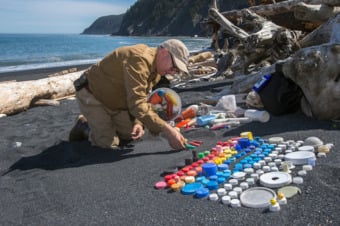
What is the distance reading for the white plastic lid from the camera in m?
2.36

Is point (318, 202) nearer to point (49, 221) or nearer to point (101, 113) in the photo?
point (49, 221)

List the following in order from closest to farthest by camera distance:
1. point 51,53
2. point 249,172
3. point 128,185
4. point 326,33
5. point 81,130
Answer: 1. point 249,172
2. point 128,185
3. point 81,130
4. point 326,33
5. point 51,53

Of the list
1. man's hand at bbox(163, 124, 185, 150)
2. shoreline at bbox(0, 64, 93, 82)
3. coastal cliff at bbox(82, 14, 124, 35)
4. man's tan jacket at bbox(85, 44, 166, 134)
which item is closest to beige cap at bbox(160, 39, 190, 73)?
man's tan jacket at bbox(85, 44, 166, 134)

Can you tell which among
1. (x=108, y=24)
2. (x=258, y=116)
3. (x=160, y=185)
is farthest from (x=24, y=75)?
(x=108, y=24)

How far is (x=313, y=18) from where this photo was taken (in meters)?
7.54

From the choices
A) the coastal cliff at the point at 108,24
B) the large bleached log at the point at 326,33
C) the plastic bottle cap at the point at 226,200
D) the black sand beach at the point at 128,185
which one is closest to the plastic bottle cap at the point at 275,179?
the black sand beach at the point at 128,185

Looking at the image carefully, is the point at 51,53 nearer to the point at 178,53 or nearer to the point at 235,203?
the point at 178,53

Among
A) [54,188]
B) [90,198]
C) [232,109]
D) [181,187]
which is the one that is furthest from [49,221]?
[232,109]

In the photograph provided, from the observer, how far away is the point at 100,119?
4262 millimetres

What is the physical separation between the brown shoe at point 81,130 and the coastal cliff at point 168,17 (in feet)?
212

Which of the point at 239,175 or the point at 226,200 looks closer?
the point at 226,200

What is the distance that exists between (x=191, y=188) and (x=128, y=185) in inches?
22.8

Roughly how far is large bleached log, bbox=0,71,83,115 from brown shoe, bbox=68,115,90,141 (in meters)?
3.27

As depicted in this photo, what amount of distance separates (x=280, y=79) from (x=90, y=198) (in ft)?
9.54
